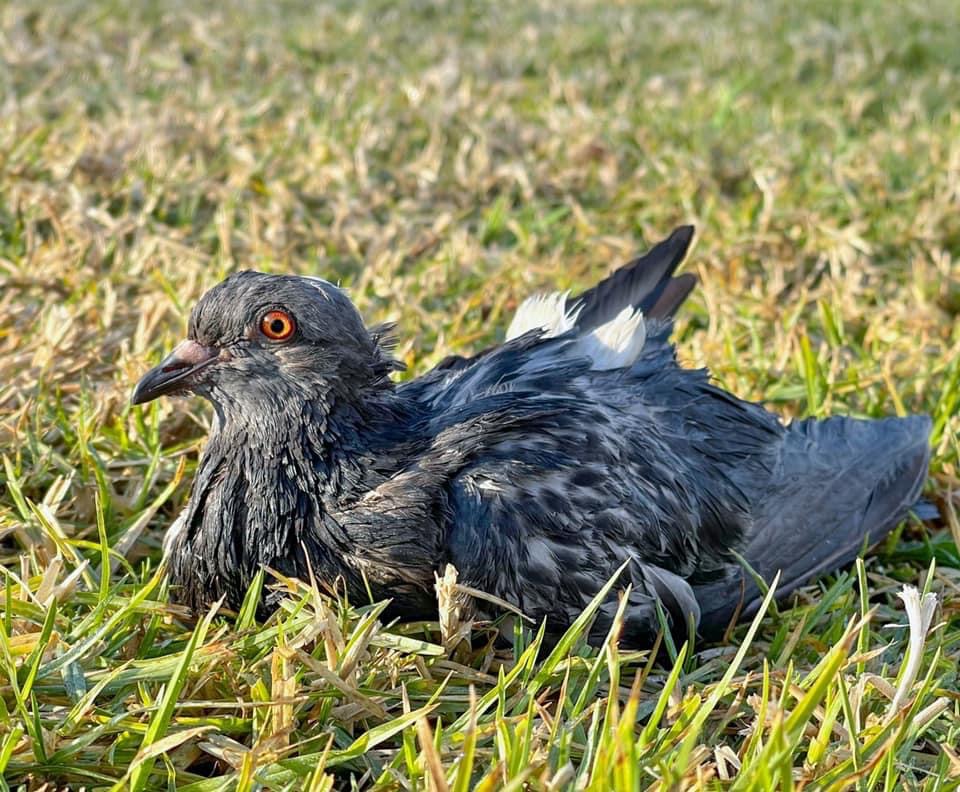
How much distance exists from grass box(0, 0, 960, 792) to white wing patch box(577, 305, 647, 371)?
0.92 m

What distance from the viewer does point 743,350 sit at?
208 inches

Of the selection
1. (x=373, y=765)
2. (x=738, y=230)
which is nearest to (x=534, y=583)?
(x=373, y=765)

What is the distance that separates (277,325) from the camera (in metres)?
3.24

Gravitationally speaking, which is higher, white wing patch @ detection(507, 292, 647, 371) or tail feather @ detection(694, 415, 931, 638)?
white wing patch @ detection(507, 292, 647, 371)

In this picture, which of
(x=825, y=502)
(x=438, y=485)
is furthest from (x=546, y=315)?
(x=438, y=485)

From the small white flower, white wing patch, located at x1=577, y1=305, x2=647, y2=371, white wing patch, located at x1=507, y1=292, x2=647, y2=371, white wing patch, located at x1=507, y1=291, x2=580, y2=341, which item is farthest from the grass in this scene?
white wing patch, located at x1=577, y1=305, x2=647, y2=371

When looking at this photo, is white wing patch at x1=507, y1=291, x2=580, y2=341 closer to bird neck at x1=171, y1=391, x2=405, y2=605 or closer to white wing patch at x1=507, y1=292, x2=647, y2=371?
white wing patch at x1=507, y1=292, x2=647, y2=371

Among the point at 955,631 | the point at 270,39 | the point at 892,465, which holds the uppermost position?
the point at 270,39

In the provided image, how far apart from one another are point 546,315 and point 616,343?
1.37 ft

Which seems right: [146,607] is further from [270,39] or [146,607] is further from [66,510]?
[270,39]

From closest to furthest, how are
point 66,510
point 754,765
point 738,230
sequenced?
point 754,765 < point 66,510 < point 738,230

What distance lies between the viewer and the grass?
9.10 ft

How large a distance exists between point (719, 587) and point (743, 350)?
187cm

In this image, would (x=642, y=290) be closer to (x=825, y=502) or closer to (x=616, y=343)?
(x=616, y=343)
